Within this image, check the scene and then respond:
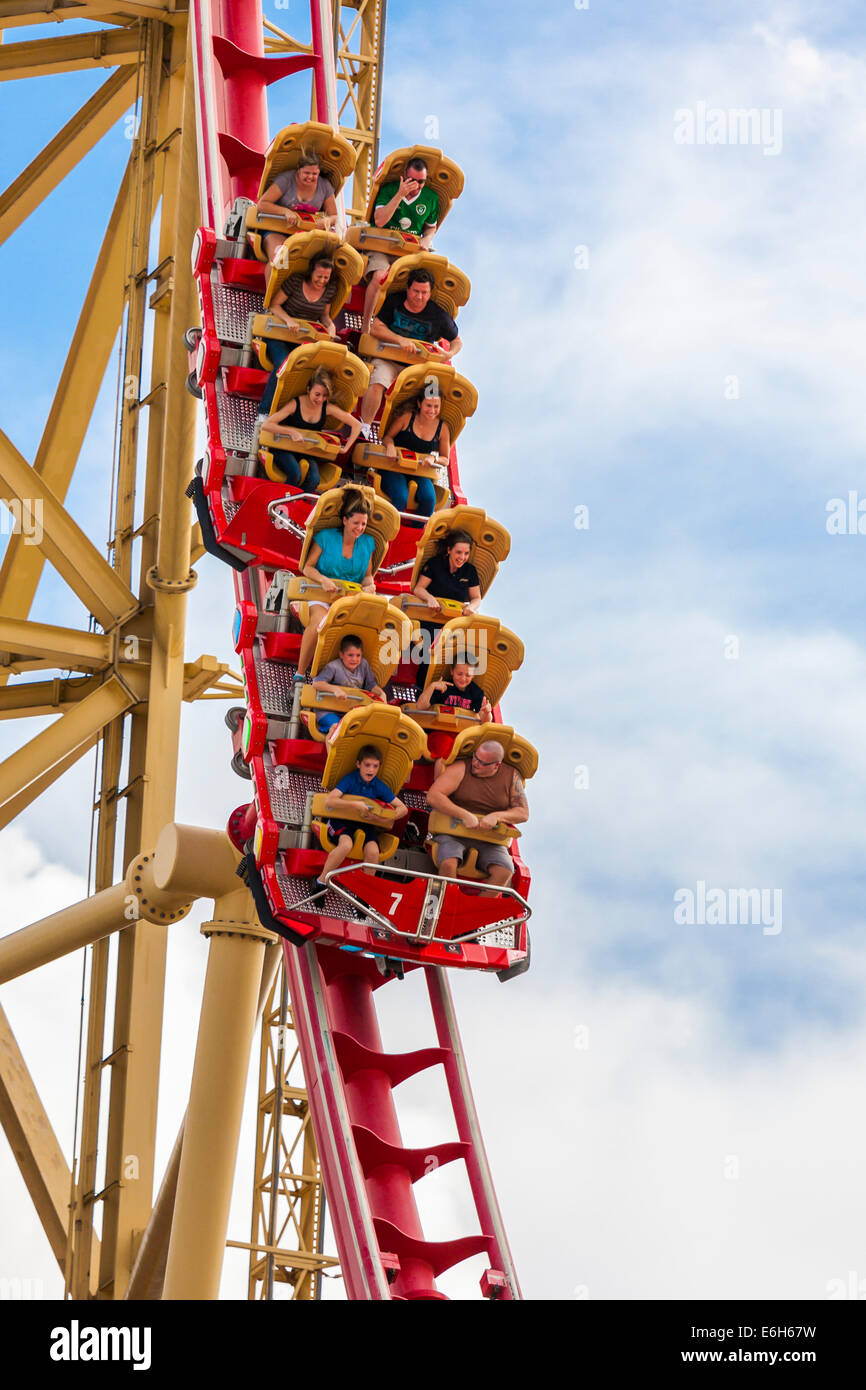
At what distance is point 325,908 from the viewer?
8383mm

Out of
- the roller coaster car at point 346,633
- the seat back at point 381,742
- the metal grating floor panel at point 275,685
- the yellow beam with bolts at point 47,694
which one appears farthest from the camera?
the yellow beam with bolts at point 47,694

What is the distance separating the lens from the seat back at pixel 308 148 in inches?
424

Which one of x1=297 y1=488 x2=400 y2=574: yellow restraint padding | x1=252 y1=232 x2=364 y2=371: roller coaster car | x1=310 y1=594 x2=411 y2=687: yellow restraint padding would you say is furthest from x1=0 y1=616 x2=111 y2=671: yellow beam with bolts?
x1=310 y1=594 x2=411 y2=687: yellow restraint padding

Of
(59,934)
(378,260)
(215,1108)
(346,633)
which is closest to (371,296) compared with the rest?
(378,260)

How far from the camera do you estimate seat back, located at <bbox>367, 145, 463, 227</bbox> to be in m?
11.4

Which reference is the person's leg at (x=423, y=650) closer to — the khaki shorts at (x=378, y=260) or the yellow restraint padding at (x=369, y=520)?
the yellow restraint padding at (x=369, y=520)

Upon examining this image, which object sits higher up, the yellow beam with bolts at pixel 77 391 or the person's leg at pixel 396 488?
the yellow beam with bolts at pixel 77 391

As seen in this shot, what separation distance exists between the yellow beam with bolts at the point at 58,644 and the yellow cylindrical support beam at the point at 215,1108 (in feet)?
10.2

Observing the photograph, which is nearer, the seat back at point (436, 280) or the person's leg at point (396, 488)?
the person's leg at point (396, 488)

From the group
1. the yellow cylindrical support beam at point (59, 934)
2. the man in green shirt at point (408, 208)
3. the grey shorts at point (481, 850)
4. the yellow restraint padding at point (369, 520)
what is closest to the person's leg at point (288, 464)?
the yellow restraint padding at point (369, 520)

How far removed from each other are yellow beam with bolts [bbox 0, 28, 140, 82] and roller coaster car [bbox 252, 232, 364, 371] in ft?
12.7

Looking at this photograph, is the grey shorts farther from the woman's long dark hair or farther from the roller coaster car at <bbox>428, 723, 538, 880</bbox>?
the woman's long dark hair
